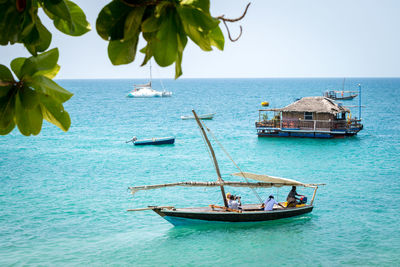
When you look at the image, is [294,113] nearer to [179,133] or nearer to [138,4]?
[179,133]

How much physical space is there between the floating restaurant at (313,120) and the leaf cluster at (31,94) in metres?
35.0

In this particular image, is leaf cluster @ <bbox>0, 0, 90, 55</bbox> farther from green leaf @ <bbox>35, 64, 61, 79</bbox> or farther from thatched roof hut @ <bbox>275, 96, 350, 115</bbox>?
thatched roof hut @ <bbox>275, 96, 350, 115</bbox>

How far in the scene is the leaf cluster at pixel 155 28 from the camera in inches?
41.1

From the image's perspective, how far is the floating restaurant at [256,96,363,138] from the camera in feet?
119

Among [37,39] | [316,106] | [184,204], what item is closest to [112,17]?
[37,39]

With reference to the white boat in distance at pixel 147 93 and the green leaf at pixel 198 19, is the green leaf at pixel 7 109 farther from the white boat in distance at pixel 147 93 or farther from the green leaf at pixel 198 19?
the white boat in distance at pixel 147 93

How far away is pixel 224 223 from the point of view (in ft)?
56.3

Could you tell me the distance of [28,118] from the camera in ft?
4.04

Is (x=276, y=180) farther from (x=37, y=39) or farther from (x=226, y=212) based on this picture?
(x=37, y=39)

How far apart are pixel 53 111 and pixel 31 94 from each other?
0.13 metres

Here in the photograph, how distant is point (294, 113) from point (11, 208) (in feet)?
81.7

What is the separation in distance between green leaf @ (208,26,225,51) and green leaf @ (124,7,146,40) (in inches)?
8.1

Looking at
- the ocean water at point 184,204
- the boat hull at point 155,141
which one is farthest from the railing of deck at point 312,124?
the boat hull at point 155,141

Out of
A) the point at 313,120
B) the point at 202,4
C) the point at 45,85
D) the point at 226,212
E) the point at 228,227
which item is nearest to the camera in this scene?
the point at 202,4
